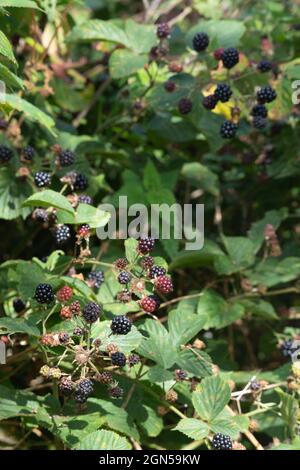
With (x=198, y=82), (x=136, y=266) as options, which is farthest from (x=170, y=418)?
(x=198, y=82)

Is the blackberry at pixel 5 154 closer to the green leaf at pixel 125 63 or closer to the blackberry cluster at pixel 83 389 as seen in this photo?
the green leaf at pixel 125 63

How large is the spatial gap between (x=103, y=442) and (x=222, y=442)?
0.28 m

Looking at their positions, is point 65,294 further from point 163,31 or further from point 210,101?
point 163,31

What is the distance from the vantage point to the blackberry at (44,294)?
184 centimetres

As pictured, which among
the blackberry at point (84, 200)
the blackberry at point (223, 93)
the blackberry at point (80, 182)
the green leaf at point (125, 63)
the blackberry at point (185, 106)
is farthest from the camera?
the green leaf at point (125, 63)

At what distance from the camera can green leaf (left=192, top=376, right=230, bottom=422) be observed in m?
1.91

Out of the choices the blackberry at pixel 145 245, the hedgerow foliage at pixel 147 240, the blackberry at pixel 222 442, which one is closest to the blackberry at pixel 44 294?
the hedgerow foliage at pixel 147 240

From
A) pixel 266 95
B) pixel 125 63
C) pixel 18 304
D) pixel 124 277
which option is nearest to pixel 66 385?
pixel 124 277

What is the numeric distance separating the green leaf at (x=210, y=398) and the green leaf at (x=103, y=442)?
0.78ft

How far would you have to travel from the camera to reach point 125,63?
2.60 m

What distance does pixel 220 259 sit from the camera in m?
2.47

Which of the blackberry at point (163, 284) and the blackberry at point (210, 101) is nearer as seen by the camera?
the blackberry at point (163, 284)
